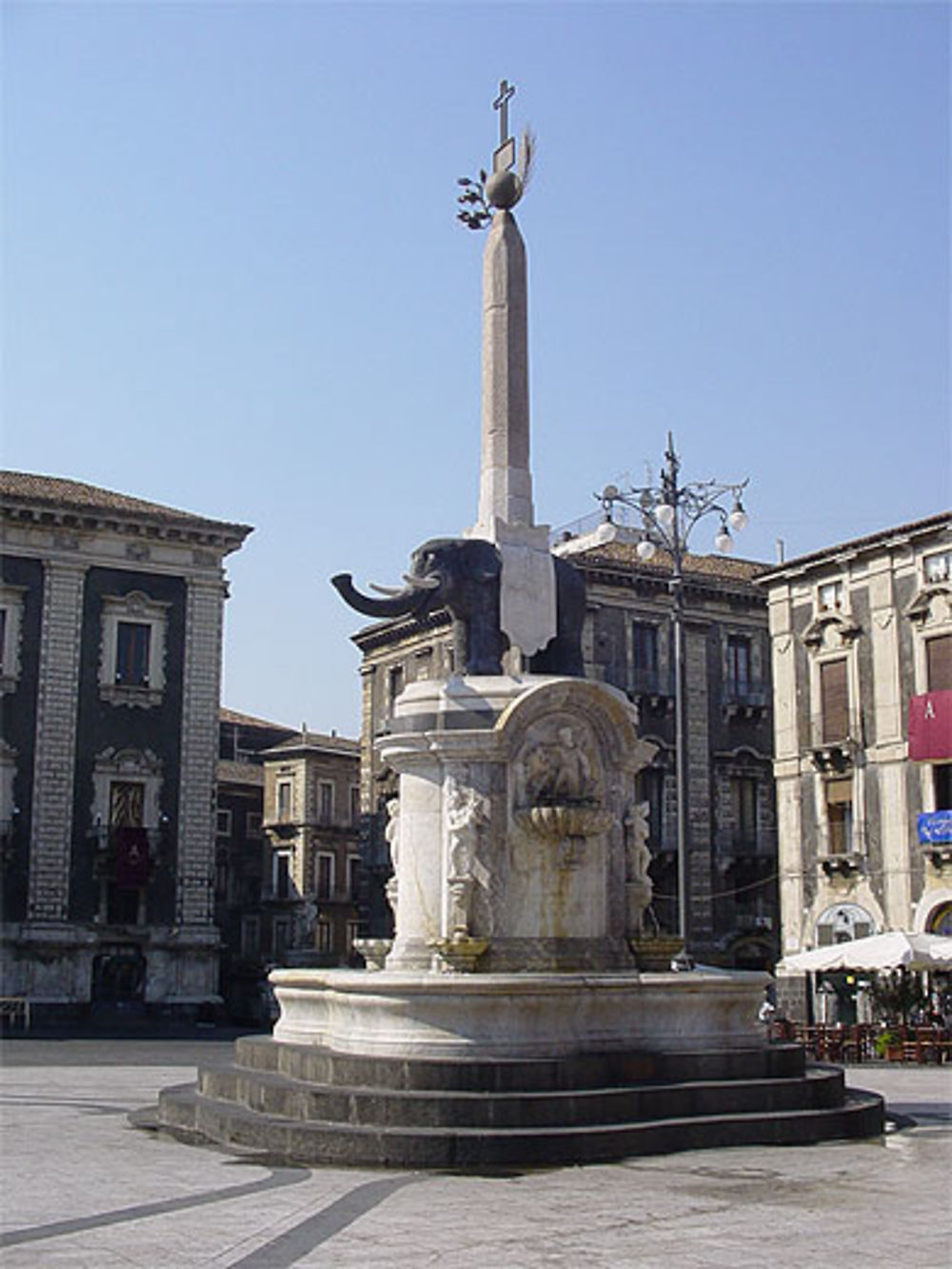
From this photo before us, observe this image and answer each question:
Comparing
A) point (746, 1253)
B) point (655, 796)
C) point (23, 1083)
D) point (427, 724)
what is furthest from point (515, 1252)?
point (655, 796)

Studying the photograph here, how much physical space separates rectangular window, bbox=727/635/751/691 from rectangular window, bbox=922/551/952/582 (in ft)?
46.9

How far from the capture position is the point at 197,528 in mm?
43750

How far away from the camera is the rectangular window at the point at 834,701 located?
128ft

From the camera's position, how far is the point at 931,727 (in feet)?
116

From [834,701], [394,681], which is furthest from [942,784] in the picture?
[394,681]

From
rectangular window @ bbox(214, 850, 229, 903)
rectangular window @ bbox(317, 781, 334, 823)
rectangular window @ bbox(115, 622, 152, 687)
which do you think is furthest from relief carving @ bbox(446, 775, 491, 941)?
rectangular window @ bbox(214, 850, 229, 903)

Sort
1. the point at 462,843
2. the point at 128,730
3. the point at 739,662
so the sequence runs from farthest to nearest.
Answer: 1. the point at 739,662
2. the point at 128,730
3. the point at 462,843

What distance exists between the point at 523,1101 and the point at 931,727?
83.9ft

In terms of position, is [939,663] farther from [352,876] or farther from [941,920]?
[352,876]

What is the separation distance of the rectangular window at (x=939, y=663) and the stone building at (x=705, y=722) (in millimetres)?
12067

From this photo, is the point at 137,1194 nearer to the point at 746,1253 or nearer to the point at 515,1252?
the point at 515,1252

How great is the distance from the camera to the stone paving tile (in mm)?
8148

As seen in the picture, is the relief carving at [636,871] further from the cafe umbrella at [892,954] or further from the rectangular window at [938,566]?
the rectangular window at [938,566]

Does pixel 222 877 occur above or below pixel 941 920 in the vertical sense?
above
